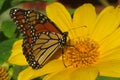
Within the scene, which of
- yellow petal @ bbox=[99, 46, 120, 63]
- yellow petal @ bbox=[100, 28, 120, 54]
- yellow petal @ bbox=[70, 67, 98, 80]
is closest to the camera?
yellow petal @ bbox=[70, 67, 98, 80]

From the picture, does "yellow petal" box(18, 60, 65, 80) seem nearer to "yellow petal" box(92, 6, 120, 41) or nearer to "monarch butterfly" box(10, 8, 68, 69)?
"monarch butterfly" box(10, 8, 68, 69)

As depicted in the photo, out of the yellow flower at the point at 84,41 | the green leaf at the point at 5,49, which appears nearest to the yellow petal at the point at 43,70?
the yellow flower at the point at 84,41

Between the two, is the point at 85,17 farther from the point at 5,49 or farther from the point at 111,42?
the point at 5,49

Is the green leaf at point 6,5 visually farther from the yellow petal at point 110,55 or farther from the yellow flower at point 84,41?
the yellow petal at point 110,55

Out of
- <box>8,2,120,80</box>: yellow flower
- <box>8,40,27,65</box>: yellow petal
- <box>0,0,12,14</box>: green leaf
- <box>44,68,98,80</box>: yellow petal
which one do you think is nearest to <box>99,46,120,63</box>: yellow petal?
<box>8,2,120,80</box>: yellow flower

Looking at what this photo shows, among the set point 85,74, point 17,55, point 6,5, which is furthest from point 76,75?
point 6,5

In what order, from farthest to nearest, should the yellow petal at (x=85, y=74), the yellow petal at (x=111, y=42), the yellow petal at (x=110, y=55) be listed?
1. the yellow petal at (x=111, y=42)
2. the yellow petal at (x=110, y=55)
3. the yellow petal at (x=85, y=74)
